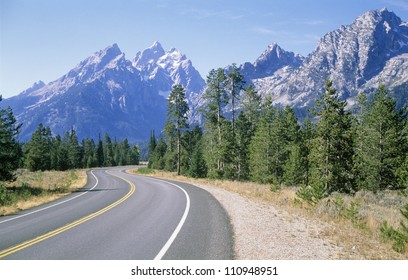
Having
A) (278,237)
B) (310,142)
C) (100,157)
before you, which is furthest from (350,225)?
(100,157)

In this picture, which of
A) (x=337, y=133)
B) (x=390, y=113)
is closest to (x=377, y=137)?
(x=390, y=113)

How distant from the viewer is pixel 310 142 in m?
28.5

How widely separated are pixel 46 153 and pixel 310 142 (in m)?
65.5

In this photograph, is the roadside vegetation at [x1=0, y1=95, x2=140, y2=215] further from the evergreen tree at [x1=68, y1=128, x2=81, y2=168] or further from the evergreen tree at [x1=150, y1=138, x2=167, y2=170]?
the evergreen tree at [x1=150, y1=138, x2=167, y2=170]

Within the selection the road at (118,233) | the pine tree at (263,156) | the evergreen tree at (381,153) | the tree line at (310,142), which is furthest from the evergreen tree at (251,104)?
the road at (118,233)

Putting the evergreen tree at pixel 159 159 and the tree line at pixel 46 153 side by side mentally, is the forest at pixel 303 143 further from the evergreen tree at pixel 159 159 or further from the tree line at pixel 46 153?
the evergreen tree at pixel 159 159

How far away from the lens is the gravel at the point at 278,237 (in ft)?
29.9

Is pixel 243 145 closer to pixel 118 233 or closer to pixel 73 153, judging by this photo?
pixel 118 233

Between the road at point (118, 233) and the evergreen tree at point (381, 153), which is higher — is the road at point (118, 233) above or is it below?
below

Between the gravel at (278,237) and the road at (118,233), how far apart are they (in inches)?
20.1
